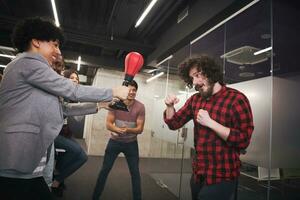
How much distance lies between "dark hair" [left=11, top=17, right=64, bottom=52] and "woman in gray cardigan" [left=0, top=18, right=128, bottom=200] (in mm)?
158

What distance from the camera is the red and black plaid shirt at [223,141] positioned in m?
1.50

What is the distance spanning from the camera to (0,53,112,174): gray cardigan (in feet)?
3.54

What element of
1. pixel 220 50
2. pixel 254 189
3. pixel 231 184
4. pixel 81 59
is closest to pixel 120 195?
pixel 254 189

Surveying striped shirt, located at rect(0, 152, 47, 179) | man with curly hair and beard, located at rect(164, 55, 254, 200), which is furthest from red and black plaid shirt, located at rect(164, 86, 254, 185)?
striped shirt, located at rect(0, 152, 47, 179)

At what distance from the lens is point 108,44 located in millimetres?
5395

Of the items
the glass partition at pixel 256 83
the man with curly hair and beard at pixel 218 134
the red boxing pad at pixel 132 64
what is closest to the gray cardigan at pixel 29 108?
the red boxing pad at pixel 132 64

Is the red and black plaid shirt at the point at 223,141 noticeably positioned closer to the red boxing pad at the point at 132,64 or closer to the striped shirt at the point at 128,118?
the red boxing pad at the point at 132,64

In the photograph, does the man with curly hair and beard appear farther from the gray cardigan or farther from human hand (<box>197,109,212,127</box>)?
the gray cardigan

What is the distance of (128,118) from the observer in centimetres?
309

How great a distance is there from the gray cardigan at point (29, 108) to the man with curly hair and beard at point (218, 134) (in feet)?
2.76

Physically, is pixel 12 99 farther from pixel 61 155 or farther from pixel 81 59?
pixel 81 59

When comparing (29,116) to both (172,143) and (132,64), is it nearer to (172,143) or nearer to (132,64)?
(132,64)

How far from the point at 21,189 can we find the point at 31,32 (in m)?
0.85

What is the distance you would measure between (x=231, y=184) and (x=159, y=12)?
142 inches
